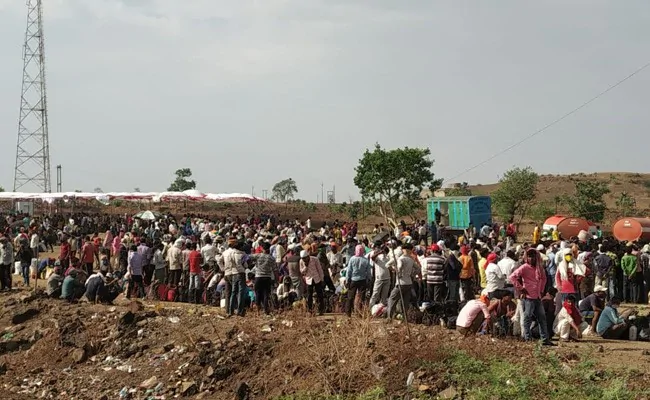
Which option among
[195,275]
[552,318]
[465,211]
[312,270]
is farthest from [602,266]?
[465,211]

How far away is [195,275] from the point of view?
632 inches

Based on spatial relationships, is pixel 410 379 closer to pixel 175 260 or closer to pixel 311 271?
pixel 311 271

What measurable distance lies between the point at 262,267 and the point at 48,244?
2027 cm

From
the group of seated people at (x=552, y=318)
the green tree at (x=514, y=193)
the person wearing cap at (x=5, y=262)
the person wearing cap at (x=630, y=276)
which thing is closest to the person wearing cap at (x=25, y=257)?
the person wearing cap at (x=5, y=262)

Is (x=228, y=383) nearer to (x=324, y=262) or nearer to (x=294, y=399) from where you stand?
(x=294, y=399)

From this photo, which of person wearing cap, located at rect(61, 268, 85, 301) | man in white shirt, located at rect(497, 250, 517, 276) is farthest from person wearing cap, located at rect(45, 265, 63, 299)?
man in white shirt, located at rect(497, 250, 517, 276)

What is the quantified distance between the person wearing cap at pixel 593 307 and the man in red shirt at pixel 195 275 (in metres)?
8.56

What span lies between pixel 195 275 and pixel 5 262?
6.33 metres

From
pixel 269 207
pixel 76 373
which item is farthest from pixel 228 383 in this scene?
pixel 269 207

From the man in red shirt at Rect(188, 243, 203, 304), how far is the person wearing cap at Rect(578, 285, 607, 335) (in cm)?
856

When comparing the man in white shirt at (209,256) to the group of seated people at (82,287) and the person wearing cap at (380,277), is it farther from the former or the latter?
the person wearing cap at (380,277)

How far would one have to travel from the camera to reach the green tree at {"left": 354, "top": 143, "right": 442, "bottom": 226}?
4259cm

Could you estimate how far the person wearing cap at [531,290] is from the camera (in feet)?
35.6

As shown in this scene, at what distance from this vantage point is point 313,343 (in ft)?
35.2
